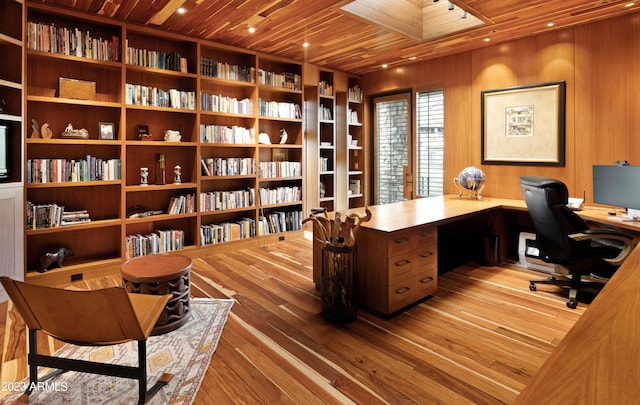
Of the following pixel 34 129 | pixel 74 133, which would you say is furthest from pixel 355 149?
pixel 34 129

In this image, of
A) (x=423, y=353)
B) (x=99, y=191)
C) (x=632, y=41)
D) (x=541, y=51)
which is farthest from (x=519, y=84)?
(x=99, y=191)

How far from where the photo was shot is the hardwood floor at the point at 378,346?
1.97m

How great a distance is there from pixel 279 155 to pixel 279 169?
1.14 feet

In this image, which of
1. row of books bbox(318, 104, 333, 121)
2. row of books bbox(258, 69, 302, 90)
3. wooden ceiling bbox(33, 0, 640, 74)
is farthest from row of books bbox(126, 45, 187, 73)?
row of books bbox(318, 104, 333, 121)

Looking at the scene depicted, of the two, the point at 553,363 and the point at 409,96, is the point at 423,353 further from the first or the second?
the point at 409,96

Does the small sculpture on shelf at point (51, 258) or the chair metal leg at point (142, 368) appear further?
the small sculpture on shelf at point (51, 258)

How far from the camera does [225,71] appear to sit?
487 cm

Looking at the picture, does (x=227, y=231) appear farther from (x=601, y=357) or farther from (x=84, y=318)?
(x=601, y=357)

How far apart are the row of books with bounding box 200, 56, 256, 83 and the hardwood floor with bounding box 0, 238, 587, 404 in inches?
106

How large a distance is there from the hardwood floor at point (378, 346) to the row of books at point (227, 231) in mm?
1180

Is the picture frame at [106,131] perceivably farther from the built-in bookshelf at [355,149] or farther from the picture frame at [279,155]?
the built-in bookshelf at [355,149]

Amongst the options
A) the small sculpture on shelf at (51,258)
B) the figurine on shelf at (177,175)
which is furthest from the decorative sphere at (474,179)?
the small sculpture on shelf at (51,258)

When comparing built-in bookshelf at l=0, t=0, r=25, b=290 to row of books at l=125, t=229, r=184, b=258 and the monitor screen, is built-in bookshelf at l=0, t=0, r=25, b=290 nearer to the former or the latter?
row of books at l=125, t=229, r=184, b=258

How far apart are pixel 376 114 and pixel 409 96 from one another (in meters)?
0.75
